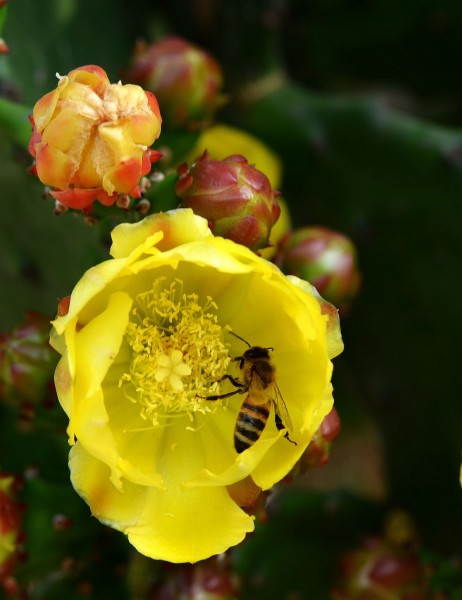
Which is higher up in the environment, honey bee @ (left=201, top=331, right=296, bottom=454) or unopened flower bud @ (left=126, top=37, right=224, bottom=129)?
unopened flower bud @ (left=126, top=37, right=224, bottom=129)

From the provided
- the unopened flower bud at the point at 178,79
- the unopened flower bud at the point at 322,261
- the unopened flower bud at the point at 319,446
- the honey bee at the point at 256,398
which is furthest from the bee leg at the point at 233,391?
the unopened flower bud at the point at 178,79

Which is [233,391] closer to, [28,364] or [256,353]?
[256,353]

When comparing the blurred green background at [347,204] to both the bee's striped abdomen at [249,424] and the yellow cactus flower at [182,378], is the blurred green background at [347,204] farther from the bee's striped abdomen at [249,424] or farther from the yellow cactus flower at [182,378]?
the bee's striped abdomen at [249,424]

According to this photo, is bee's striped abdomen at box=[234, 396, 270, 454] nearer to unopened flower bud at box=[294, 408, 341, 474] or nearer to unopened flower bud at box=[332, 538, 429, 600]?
unopened flower bud at box=[294, 408, 341, 474]

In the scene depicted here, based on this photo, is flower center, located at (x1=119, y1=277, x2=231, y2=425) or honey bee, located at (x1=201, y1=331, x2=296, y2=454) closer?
honey bee, located at (x1=201, y1=331, x2=296, y2=454)

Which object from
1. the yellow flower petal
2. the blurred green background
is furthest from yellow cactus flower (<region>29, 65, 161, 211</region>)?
the blurred green background

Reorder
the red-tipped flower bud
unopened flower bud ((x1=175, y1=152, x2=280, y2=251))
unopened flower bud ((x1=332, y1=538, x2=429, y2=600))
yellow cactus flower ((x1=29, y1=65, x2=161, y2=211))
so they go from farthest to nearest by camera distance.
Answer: unopened flower bud ((x1=332, y1=538, x2=429, y2=600)) < the red-tipped flower bud < unopened flower bud ((x1=175, y1=152, x2=280, y2=251)) < yellow cactus flower ((x1=29, y1=65, x2=161, y2=211))

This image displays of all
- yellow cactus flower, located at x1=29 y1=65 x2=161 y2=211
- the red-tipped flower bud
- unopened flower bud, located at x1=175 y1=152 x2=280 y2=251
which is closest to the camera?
yellow cactus flower, located at x1=29 y1=65 x2=161 y2=211

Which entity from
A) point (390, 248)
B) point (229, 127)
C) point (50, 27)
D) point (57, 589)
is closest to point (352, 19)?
point (229, 127)
